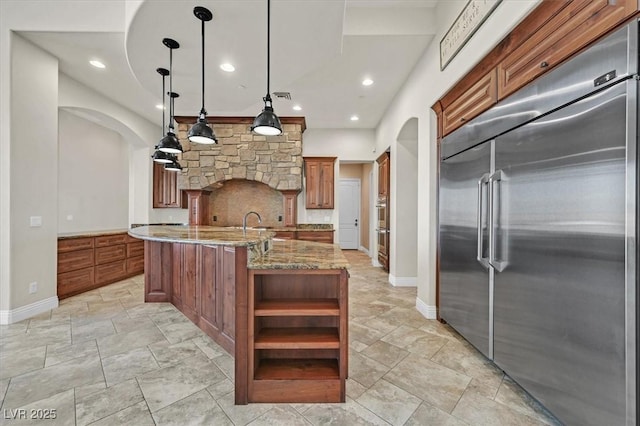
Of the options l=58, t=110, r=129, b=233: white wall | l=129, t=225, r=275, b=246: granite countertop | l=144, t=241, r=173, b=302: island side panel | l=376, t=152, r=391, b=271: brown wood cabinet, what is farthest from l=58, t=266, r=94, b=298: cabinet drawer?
l=376, t=152, r=391, b=271: brown wood cabinet

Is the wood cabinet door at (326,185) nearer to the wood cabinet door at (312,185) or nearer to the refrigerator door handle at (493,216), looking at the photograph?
the wood cabinet door at (312,185)

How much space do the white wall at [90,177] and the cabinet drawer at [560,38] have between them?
680 centimetres

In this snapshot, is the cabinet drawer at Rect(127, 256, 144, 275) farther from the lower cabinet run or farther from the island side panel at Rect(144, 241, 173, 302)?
the lower cabinet run

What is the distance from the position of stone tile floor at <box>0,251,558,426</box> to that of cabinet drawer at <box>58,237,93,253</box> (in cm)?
108

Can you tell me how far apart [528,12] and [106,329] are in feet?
14.9

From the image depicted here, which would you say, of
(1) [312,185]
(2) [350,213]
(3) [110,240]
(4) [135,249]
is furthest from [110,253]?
(2) [350,213]

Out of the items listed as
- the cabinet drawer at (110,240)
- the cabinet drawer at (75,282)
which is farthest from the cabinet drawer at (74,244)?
the cabinet drawer at (75,282)

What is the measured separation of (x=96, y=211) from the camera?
18.3ft

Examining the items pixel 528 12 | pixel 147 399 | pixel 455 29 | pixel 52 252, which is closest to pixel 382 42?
pixel 455 29

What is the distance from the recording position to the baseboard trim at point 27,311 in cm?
290

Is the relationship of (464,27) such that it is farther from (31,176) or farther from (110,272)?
(110,272)

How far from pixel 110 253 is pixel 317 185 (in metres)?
4.08

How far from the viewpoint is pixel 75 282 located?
3920 millimetres

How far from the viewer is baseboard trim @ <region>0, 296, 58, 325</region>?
9.53 ft
